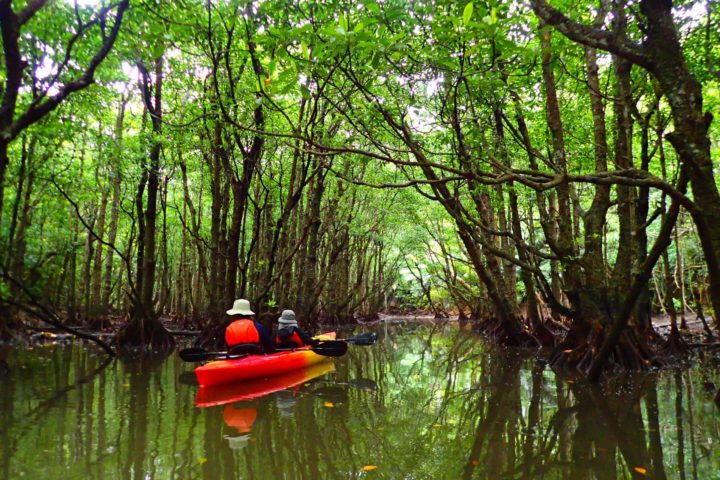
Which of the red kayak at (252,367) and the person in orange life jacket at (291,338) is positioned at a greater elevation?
the person in orange life jacket at (291,338)

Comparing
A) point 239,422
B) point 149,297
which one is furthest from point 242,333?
point 149,297

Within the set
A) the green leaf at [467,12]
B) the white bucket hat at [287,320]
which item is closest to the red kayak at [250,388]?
the white bucket hat at [287,320]

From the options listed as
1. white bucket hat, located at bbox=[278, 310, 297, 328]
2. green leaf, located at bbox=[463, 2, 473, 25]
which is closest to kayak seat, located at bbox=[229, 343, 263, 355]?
white bucket hat, located at bbox=[278, 310, 297, 328]

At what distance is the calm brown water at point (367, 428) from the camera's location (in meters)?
3.68

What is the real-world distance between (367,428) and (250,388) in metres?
2.63

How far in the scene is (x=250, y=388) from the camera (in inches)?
269

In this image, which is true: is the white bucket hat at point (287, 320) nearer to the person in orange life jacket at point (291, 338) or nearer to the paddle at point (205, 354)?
the person in orange life jacket at point (291, 338)

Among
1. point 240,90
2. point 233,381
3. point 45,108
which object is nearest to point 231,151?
point 240,90

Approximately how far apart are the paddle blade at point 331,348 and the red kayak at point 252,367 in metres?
0.16

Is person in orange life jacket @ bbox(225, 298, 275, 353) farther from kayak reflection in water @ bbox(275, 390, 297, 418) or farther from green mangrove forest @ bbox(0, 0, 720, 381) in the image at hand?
green mangrove forest @ bbox(0, 0, 720, 381)

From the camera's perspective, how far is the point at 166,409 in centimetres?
551

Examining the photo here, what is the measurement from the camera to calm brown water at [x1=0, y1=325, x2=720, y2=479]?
3684mm

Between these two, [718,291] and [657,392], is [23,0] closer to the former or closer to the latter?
[718,291]

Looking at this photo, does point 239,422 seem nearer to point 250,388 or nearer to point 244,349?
point 250,388
